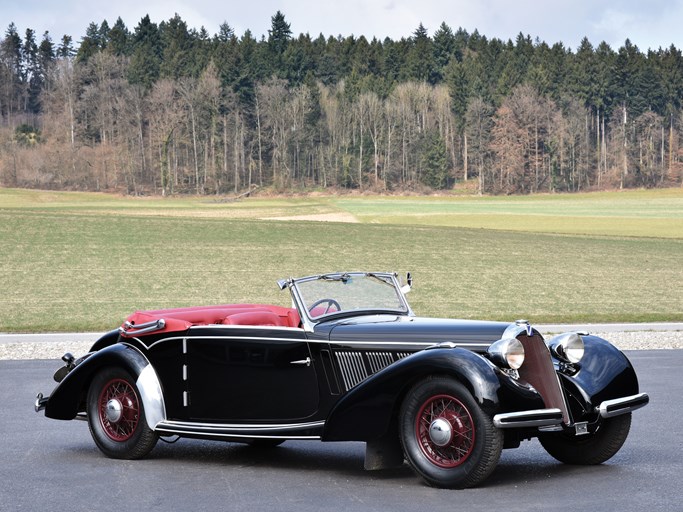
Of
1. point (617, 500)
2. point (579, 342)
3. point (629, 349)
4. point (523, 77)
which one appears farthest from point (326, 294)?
point (523, 77)

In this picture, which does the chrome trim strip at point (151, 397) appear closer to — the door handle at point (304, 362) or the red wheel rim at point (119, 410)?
the red wheel rim at point (119, 410)

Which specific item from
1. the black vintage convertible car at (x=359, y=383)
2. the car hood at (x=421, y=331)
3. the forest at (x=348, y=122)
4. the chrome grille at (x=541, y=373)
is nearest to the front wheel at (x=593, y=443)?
the black vintage convertible car at (x=359, y=383)

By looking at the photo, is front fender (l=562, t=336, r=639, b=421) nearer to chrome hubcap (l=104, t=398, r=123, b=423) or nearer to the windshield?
the windshield

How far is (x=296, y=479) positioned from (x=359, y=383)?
804mm

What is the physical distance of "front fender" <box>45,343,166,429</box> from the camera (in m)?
8.11

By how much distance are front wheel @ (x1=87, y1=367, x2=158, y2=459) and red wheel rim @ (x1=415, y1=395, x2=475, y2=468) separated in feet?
7.73

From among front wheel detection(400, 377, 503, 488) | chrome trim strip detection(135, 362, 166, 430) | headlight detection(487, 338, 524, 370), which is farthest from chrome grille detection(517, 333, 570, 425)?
chrome trim strip detection(135, 362, 166, 430)

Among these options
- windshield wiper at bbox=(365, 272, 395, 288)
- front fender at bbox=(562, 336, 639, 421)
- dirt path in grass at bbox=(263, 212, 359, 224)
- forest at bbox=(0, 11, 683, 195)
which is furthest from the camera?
Result: forest at bbox=(0, 11, 683, 195)

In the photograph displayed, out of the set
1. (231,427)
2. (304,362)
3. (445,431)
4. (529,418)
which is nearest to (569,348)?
(529,418)

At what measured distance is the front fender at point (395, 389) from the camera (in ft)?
21.8

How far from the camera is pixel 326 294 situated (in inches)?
322

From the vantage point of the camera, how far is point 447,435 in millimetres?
6738

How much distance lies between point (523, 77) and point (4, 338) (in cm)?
11146

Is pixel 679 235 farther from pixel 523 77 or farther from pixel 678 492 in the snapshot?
pixel 523 77
